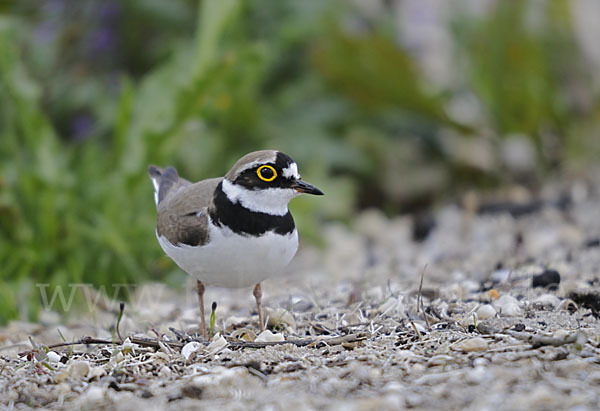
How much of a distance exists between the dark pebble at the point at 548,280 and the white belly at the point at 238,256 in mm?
1368

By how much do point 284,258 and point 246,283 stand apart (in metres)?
0.20

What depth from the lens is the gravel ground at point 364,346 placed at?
244 centimetres

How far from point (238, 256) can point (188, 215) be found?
357mm

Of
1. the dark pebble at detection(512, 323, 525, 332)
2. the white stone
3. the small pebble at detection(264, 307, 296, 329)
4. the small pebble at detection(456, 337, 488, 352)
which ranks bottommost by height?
the small pebble at detection(264, 307, 296, 329)

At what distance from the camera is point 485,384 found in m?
2.42

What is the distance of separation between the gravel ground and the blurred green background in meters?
1.18

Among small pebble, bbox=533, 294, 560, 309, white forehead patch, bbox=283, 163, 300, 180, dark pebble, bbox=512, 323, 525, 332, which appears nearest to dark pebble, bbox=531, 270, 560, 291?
small pebble, bbox=533, 294, 560, 309

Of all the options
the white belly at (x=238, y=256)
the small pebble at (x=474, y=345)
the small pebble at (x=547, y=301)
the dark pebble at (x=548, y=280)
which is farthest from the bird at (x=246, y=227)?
the dark pebble at (x=548, y=280)

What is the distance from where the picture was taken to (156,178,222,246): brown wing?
3057 millimetres

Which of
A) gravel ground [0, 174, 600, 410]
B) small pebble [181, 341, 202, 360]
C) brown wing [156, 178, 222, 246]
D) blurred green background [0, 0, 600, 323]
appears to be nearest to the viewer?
gravel ground [0, 174, 600, 410]

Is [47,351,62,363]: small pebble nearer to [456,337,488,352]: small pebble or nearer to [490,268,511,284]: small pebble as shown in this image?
[456,337,488,352]: small pebble

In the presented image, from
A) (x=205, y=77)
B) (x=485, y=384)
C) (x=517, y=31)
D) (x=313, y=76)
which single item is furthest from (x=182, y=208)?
(x=517, y=31)

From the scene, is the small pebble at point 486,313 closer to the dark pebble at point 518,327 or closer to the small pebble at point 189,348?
the dark pebble at point 518,327

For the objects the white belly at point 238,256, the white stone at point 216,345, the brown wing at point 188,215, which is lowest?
the white stone at point 216,345
